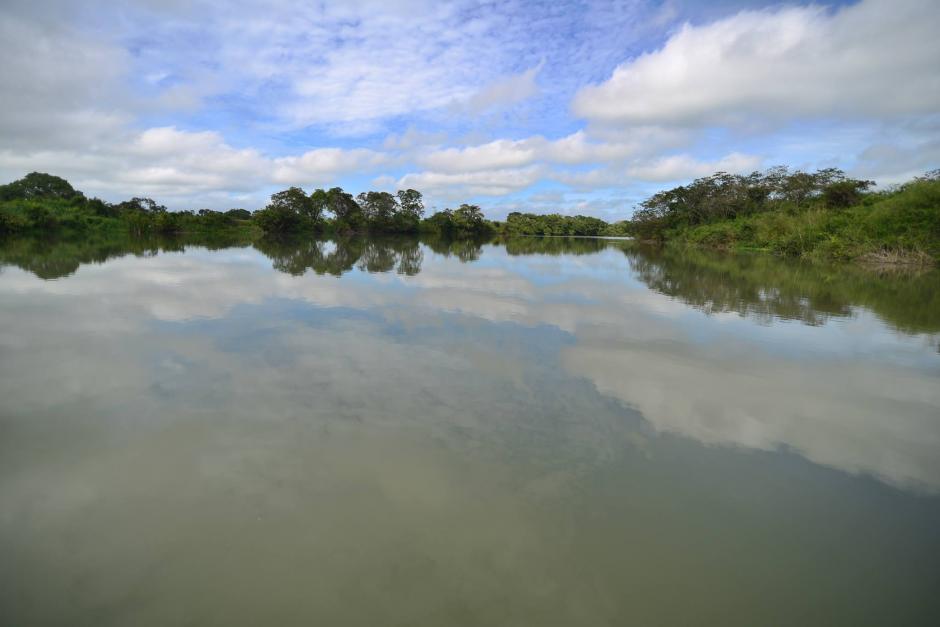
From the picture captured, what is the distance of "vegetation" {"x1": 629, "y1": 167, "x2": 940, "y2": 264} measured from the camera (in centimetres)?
2127

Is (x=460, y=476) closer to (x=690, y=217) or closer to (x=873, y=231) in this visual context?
(x=873, y=231)

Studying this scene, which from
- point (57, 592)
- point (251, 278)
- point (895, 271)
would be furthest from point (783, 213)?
point (57, 592)

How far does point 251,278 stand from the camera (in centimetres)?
1441

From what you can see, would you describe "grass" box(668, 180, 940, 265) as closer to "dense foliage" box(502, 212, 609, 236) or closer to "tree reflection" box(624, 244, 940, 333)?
"tree reflection" box(624, 244, 940, 333)

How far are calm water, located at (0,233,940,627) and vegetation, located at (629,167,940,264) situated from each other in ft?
63.1

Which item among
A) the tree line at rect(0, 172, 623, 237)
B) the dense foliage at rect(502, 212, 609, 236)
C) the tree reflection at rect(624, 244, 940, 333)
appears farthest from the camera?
the dense foliage at rect(502, 212, 609, 236)

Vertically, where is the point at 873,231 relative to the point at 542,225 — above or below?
below

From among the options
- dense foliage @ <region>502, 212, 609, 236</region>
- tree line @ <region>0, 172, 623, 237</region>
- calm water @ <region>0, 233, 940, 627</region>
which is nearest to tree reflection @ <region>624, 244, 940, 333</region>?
calm water @ <region>0, 233, 940, 627</region>

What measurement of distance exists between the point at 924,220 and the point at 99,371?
3090cm

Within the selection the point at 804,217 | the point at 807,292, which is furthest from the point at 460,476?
the point at 804,217

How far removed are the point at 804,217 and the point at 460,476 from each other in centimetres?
3500

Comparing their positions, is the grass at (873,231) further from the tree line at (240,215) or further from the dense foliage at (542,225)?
the dense foliage at (542,225)

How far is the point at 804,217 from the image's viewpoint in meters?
29.3

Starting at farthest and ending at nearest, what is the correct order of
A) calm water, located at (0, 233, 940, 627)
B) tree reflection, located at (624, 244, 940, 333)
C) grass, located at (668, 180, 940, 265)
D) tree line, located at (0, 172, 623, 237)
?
1. tree line, located at (0, 172, 623, 237)
2. grass, located at (668, 180, 940, 265)
3. tree reflection, located at (624, 244, 940, 333)
4. calm water, located at (0, 233, 940, 627)
